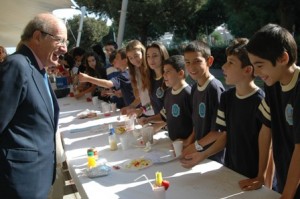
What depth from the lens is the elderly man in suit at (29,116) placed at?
68.1 inches

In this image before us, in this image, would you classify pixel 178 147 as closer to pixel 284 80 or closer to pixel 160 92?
pixel 284 80

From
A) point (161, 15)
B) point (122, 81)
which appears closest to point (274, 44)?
point (122, 81)

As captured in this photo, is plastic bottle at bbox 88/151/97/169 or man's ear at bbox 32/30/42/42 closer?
man's ear at bbox 32/30/42/42

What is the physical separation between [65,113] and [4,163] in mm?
3021

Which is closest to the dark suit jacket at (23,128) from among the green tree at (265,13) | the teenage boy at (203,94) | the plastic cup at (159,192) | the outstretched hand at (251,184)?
the plastic cup at (159,192)

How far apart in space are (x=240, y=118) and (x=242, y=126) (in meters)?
0.05

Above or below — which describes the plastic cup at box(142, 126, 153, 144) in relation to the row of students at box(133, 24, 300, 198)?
below

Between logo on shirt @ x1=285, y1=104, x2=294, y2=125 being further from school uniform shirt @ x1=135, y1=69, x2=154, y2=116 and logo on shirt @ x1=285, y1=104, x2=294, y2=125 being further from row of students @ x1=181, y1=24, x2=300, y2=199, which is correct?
school uniform shirt @ x1=135, y1=69, x2=154, y2=116

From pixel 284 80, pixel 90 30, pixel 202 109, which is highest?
pixel 90 30

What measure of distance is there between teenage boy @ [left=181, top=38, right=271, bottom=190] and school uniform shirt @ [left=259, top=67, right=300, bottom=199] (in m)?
0.18

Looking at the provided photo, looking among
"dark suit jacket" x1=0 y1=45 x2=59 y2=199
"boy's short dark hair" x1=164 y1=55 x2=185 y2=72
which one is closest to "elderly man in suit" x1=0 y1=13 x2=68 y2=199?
"dark suit jacket" x1=0 y1=45 x2=59 y2=199

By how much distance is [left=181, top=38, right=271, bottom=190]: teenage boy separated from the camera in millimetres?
2107

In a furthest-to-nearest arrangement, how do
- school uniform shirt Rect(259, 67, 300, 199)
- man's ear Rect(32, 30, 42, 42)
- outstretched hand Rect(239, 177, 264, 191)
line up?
man's ear Rect(32, 30, 42, 42) < outstretched hand Rect(239, 177, 264, 191) < school uniform shirt Rect(259, 67, 300, 199)

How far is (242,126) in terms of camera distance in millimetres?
2133
